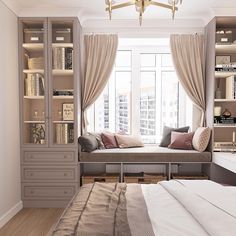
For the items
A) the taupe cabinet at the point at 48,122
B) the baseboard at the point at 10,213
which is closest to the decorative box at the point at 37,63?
the taupe cabinet at the point at 48,122

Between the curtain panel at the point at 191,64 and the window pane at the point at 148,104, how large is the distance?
1.77 feet

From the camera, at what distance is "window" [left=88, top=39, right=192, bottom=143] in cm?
419

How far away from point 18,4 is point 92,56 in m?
1.20

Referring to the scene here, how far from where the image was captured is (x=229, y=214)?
1.41 meters

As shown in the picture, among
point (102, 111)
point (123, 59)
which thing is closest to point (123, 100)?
point (102, 111)

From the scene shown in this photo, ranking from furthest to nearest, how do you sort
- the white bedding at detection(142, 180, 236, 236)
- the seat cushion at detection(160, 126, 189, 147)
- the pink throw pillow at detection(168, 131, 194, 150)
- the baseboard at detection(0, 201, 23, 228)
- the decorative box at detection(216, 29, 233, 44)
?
the seat cushion at detection(160, 126, 189, 147), the pink throw pillow at detection(168, 131, 194, 150), the decorative box at detection(216, 29, 233, 44), the baseboard at detection(0, 201, 23, 228), the white bedding at detection(142, 180, 236, 236)

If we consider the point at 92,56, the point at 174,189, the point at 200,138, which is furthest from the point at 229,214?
the point at 92,56

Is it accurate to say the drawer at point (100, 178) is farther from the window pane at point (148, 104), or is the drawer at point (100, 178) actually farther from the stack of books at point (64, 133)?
the window pane at point (148, 104)

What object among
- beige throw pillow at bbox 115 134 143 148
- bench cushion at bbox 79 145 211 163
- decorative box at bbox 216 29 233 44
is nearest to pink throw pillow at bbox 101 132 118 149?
beige throw pillow at bbox 115 134 143 148

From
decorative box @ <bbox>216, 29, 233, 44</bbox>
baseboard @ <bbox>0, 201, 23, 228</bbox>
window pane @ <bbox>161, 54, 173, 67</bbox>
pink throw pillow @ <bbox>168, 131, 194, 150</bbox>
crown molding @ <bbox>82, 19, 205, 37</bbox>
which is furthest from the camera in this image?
window pane @ <bbox>161, 54, 173, 67</bbox>

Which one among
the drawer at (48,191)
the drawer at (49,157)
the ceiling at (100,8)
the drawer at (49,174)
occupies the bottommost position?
the drawer at (48,191)

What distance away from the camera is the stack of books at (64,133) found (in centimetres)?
349

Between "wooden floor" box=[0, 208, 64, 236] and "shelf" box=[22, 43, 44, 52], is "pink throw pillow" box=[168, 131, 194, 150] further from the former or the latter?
"shelf" box=[22, 43, 44, 52]

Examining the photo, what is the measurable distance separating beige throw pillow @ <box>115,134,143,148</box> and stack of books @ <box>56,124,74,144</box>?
0.74 metres
